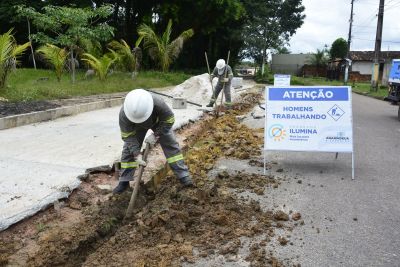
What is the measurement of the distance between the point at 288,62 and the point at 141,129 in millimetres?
48993

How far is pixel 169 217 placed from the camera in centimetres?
434

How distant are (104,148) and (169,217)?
132 inches

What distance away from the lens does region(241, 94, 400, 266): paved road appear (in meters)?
3.87

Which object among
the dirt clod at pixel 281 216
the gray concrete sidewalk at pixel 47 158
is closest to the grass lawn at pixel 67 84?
the gray concrete sidewalk at pixel 47 158

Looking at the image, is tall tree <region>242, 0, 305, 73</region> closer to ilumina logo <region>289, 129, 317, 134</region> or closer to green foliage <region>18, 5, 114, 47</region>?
green foliage <region>18, 5, 114, 47</region>

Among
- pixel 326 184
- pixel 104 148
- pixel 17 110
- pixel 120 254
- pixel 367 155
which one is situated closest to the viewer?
pixel 120 254

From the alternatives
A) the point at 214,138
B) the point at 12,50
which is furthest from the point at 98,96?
the point at 214,138

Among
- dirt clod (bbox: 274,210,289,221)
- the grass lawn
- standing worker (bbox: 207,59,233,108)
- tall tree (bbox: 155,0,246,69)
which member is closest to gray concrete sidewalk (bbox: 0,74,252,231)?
the grass lawn

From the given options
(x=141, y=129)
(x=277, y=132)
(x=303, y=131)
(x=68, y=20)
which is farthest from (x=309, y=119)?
(x=68, y=20)

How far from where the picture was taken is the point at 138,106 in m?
4.71

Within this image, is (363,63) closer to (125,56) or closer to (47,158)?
(125,56)

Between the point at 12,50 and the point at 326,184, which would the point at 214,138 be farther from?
the point at 12,50

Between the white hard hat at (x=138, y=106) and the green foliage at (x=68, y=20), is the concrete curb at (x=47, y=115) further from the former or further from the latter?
the white hard hat at (x=138, y=106)

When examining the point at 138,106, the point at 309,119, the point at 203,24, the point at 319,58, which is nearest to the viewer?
the point at 138,106
